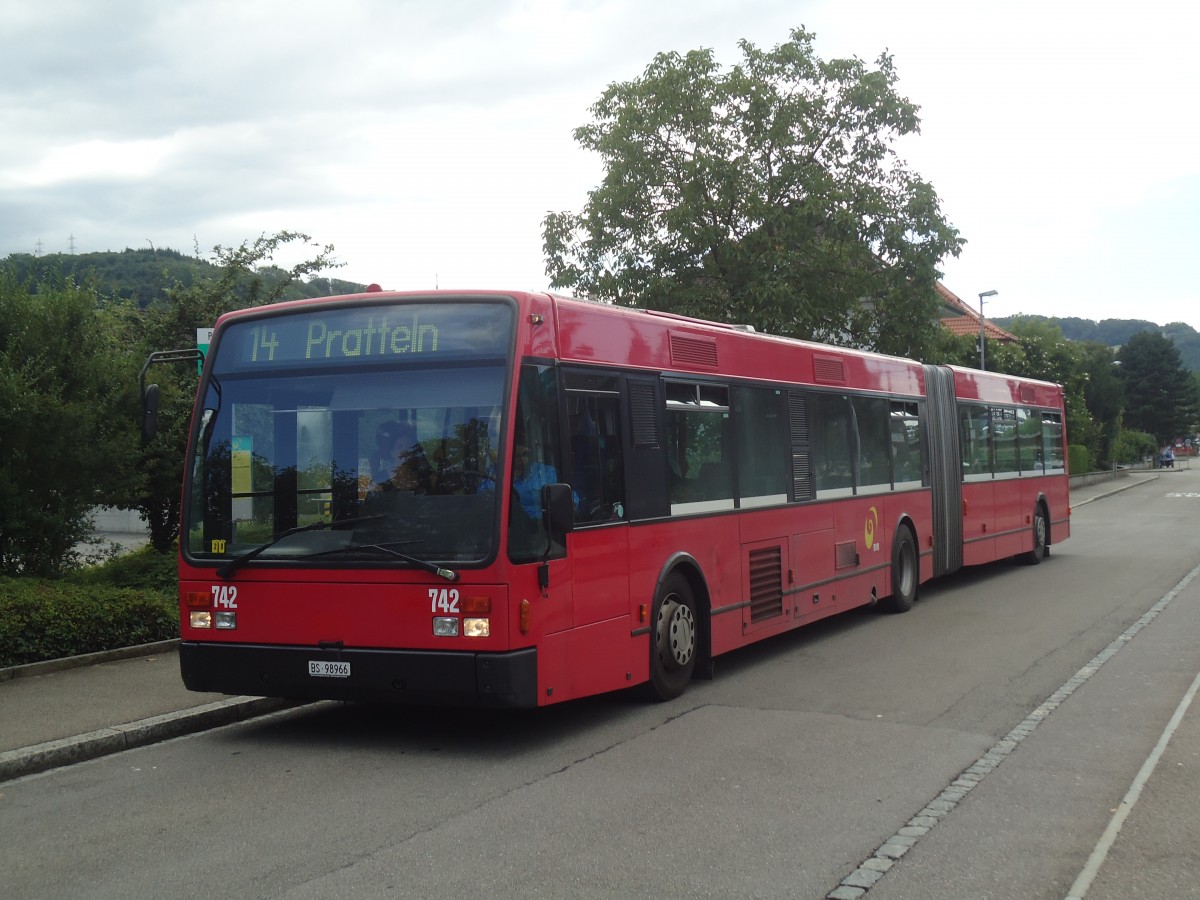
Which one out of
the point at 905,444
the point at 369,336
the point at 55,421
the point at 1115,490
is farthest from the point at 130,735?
the point at 1115,490

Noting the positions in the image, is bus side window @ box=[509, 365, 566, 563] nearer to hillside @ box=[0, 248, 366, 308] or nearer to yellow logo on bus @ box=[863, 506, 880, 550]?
hillside @ box=[0, 248, 366, 308]

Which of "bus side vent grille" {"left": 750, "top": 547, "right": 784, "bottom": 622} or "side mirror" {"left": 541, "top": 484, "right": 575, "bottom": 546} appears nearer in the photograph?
"side mirror" {"left": 541, "top": 484, "right": 575, "bottom": 546}

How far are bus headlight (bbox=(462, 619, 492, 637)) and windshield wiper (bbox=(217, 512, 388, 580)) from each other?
90 cm

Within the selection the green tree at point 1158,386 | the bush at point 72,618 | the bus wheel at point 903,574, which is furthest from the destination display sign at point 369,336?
the green tree at point 1158,386

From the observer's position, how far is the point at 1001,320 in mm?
151250

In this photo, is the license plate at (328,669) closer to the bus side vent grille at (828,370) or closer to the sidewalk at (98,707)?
the sidewalk at (98,707)

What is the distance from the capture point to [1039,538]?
2116 centimetres

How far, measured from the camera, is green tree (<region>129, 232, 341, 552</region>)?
1406cm

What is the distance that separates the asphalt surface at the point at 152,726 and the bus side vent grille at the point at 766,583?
293cm

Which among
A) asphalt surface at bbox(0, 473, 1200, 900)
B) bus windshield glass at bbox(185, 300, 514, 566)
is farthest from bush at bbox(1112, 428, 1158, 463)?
bus windshield glass at bbox(185, 300, 514, 566)

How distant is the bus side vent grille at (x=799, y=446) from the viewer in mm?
11727

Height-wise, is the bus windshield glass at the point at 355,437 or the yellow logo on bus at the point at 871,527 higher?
the bus windshield glass at the point at 355,437

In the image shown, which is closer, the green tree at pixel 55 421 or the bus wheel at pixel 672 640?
the bus wheel at pixel 672 640

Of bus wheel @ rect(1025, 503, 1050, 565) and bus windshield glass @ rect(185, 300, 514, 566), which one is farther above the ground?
bus windshield glass @ rect(185, 300, 514, 566)
